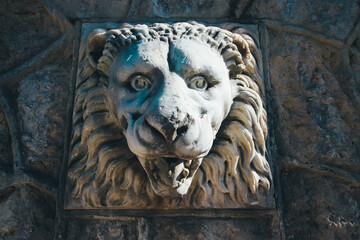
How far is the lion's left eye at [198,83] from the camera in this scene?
1.51m

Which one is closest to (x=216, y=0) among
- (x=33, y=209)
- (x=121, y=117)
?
(x=121, y=117)

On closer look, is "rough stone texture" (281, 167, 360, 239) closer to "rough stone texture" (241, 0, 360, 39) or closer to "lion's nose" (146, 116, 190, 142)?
"lion's nose" (146, 116, 190, 142)

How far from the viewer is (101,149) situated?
1.60 meters

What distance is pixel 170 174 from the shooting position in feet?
4.65

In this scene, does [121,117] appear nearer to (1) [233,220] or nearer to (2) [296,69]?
(1) [233,220]

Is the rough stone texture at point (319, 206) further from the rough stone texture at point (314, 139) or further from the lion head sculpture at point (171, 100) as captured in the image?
the lion head sculpture at point (171, 100)

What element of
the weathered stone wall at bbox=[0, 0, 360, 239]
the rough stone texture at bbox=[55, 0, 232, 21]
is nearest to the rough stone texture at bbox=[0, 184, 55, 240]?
the weathered stone wall at bbox=[0, 0, 360, 239]

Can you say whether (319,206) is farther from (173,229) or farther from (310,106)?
(173,229)

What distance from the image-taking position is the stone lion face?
1.34 m

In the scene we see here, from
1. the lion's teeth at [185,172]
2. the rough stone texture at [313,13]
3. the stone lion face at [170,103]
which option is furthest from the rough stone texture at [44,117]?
the rough stone texture at [313,13]

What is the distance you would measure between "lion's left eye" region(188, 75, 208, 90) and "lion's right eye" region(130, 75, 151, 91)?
0.51 ft

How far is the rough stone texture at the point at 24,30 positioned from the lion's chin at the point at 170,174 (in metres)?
0.91

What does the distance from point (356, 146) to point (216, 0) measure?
914mm

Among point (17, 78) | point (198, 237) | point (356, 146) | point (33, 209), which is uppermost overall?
point (356, 146)
